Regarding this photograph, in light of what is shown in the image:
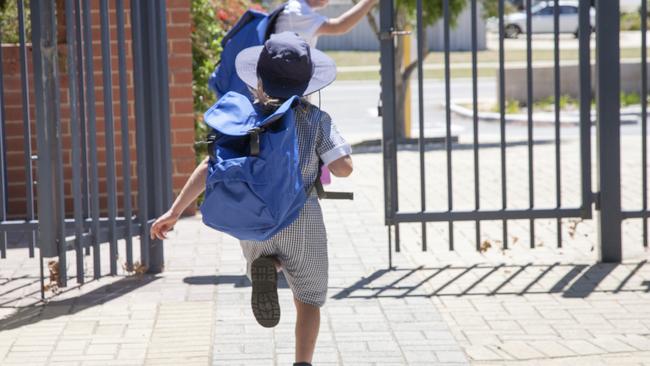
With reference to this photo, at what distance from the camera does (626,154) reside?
12.5 metres

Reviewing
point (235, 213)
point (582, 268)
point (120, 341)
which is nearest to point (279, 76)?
point (235, 213)

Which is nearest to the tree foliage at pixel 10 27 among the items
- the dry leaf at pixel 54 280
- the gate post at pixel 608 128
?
the dry leaf at pixel 54 280

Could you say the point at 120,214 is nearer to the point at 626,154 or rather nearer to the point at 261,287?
the point at 261,287

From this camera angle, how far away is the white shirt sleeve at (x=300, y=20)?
22.7 feet

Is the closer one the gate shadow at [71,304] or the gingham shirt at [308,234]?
the gingham shirt at [308,234]

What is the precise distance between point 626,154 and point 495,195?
3046mm

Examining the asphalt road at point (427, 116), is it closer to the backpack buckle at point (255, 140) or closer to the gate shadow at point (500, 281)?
the gate shadow at point (500, 281)

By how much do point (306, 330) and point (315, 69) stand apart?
1.04 metres

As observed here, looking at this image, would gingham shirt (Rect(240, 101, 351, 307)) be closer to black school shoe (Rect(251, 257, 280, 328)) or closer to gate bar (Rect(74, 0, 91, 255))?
black school shoe (Rect(251, 257, 280, 328))

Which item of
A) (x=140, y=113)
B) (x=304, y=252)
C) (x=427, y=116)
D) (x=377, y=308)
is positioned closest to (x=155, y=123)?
(x=140, y=113)

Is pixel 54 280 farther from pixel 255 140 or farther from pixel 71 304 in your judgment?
pixel 255 140

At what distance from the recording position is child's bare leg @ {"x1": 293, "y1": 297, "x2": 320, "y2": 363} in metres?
4.57

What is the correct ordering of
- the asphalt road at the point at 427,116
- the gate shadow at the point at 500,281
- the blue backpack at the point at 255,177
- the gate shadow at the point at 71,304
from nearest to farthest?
1. the blue backpack at the point at 255,177
2. the gate shadow at the point at 71,304
3. the gate shadow at the point at 500,281
4. the asphalt road at the point at 427,116

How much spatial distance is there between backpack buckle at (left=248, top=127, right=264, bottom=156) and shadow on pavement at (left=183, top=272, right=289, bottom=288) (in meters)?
2.63
